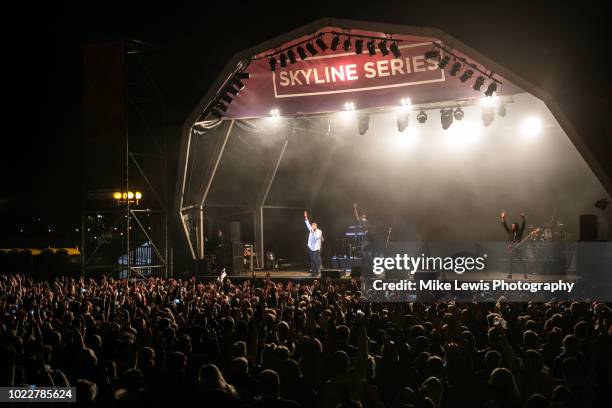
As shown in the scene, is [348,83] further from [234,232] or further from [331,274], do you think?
[234,232]

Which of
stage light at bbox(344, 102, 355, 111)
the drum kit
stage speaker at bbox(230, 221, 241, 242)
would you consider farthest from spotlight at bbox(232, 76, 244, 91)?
the drum kit

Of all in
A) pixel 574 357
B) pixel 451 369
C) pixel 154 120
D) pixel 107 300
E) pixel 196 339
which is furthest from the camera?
pixel 154 120

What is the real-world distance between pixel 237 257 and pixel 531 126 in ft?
35.6

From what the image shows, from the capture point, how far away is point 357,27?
1236 centimetres

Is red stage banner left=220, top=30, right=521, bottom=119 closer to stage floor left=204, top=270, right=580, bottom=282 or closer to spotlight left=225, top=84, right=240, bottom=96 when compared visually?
spotlight left=225, top=84, right=240, bottom=96

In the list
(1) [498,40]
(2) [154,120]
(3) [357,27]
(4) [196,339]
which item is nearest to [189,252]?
(2) [154,120]

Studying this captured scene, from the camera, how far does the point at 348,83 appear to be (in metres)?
14.9

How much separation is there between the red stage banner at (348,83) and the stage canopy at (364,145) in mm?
28

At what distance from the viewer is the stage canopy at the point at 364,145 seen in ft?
46.6

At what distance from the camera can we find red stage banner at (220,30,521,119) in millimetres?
14094

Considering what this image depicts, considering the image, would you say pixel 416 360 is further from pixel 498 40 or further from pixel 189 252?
pixel 189 252

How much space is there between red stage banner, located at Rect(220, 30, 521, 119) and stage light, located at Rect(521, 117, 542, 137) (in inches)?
198

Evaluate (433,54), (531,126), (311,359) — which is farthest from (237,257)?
(311,359)

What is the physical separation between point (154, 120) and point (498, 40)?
34.2 ft
